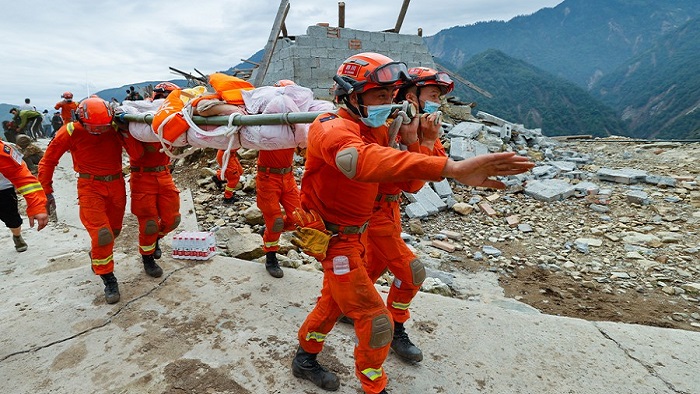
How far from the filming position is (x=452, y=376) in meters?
2.47

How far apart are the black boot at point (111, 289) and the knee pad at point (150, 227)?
49 cm

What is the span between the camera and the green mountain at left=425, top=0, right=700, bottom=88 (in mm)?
94000

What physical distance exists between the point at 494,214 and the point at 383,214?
216 inches

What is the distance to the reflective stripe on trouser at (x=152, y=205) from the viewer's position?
372 centimetres

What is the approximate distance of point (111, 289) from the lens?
3449 millimetres

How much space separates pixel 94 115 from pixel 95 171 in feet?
1.78

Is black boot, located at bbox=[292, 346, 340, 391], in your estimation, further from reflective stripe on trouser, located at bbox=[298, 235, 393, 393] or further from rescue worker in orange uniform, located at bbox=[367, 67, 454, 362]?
rescue worker in orange uniform, located at bbox=[367, 67, 454, 362]

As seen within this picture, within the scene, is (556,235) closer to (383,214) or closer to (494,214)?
(494,214)

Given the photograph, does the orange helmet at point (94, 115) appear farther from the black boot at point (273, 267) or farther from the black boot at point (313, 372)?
the black boot at point (313, 372)

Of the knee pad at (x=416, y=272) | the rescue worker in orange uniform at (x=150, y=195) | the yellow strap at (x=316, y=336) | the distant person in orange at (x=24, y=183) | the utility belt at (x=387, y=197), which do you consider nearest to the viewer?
the yellow strap at (x=316, y=336)

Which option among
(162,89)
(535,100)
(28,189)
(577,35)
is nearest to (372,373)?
(28,189)

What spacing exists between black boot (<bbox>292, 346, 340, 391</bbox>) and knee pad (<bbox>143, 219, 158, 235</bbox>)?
2219 mm

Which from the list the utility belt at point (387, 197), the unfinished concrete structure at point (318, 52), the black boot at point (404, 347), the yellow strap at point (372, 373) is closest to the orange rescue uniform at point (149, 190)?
the utility belt at point (387, 197)

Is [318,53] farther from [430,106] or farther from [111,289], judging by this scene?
[111,289]
